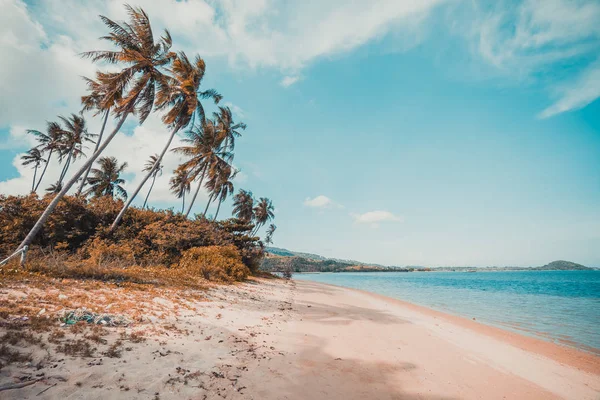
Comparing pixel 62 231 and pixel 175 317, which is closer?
pixel 175 317

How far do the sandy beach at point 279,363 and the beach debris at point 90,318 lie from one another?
25cm

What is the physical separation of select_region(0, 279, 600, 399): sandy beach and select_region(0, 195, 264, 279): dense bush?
24.8 feet

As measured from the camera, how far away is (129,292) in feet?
22.5

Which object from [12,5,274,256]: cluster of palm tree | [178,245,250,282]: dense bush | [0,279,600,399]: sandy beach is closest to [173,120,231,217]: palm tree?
[12,5,274,256]: cluster of palm tree

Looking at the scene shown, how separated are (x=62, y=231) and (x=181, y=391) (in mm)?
14661

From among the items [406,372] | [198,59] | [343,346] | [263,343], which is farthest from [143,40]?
[406,372]

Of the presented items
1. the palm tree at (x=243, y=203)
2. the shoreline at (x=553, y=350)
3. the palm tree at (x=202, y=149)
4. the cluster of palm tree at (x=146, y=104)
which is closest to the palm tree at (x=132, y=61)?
the cluster of palm tree at (x=146, y=104)

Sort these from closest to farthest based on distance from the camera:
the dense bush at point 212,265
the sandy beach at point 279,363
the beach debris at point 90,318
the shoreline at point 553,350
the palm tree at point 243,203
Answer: the sandy beach at point 279,363 < the beach debris at point 90,318 < the shoreline at point 553,350 < the dense bush at point 212,265 < the palm tree at point 243,203

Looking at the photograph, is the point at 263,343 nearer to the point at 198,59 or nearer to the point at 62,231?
the point at 62,231

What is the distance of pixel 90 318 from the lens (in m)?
4.52

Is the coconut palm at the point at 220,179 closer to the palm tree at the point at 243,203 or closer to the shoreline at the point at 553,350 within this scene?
the palm tree at the point at 243,203

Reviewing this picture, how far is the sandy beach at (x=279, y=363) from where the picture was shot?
3111mm

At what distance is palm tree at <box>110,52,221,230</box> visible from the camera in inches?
585

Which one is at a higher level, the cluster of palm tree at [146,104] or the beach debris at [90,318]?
the cluster of palm tree at [146,104]
